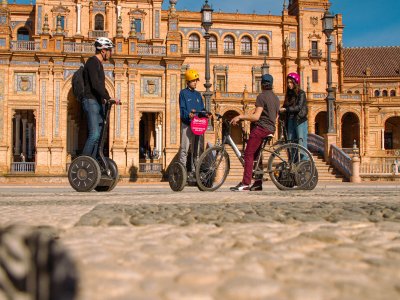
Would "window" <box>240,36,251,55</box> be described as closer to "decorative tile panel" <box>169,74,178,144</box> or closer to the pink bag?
"decorative tile panel" <box>169,74,178,144</box>

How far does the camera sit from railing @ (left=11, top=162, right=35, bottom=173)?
23.5 metres

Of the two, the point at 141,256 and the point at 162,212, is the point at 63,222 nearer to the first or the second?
the point at 162,212

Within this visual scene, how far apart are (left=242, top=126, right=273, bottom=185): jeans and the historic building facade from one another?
1294 centimetres

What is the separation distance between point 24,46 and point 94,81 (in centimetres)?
1983

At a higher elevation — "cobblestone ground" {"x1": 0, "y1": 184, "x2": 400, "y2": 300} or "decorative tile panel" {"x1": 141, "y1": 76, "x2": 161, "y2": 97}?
"decorative tile panel" {"x1": 141, "y1": 76, "x2": 161, "y2": 97}

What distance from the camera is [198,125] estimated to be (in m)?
7.21

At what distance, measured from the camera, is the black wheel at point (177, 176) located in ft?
23.5

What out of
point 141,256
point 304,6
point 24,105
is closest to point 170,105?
point 24,105

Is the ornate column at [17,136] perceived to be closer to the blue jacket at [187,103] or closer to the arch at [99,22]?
the arch at [99,22]

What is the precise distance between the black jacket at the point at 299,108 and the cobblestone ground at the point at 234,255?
4.96m

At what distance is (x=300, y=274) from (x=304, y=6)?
157 ft

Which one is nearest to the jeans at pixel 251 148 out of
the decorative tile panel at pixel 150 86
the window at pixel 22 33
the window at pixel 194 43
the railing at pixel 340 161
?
the railing at pixel 340 161

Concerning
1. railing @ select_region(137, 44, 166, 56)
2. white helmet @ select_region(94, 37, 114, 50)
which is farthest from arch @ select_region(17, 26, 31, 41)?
white helmet @ select_region(94, 37, 114, 50)

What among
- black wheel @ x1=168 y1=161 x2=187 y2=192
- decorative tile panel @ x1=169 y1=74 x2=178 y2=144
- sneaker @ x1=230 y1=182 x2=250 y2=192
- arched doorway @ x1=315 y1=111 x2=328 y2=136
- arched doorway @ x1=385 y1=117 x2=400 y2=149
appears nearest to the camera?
sneaker @ x1=230 y1=182 x2=250 y2=192
